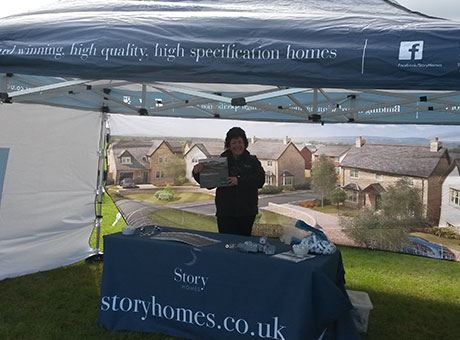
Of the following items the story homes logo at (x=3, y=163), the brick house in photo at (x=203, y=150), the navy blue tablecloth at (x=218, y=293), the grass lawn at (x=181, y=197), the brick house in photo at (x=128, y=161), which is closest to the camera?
the navy blue tablecloth at (x=218, y=293)

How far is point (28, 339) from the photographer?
10.2ft

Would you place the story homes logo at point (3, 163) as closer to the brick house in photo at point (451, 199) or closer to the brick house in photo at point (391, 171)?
the brick house in photo at point (391, 171)

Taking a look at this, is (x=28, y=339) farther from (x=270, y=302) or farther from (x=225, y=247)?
(x=270, y=302)

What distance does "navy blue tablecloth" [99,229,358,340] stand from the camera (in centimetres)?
264

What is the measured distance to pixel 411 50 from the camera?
2.03m

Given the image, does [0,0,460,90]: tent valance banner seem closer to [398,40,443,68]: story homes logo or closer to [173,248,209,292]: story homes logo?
[398,40,443,68]: story homes logo

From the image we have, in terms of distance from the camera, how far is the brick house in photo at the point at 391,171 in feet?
18.9

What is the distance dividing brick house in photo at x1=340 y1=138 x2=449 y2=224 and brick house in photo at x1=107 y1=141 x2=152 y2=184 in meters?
2.65

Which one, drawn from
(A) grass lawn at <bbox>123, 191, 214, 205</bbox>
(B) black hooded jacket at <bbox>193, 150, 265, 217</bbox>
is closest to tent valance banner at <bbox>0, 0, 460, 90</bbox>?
(B) black hooded jacket at <bbox>193, 150, 265, 217</bbox>

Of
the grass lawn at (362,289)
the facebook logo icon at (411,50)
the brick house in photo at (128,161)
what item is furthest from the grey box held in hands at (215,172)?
the brick house in photo at (128,161)

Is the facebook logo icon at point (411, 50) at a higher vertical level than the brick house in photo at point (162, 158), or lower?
higher

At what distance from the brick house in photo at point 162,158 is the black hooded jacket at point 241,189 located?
8.24 feet

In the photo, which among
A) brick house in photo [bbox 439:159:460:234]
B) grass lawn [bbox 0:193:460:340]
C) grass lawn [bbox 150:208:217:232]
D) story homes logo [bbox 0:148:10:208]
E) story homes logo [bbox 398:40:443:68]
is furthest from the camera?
grass lawn [bbox 150:208:217:232]

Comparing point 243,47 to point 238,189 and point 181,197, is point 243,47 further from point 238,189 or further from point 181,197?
point 181,197
